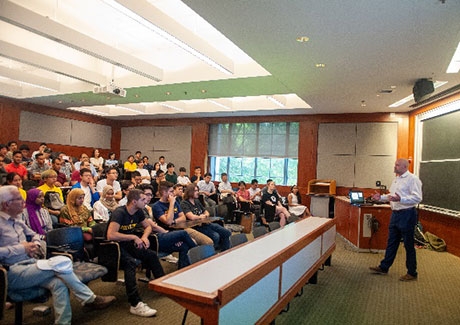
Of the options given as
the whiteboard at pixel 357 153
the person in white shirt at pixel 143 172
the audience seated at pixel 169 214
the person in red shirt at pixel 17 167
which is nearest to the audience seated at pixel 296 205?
the whiteboard at pixel 357 153

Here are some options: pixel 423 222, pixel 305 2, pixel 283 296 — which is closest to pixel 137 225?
pixel 283 296

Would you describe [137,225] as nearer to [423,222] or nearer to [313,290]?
[313,290]

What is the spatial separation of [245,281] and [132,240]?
5.93 feet

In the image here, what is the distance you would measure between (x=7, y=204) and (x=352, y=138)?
9.20 meters

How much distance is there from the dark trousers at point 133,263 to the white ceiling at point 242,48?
8.79 feet

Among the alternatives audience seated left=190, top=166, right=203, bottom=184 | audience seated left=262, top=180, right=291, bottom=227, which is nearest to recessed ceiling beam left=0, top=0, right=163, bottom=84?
audience seated left=262, top=180, right=291, bottom=227

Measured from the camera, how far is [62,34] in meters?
5.04

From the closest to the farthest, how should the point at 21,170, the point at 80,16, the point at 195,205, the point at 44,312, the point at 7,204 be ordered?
1. the point at 7,204
2. the point at 44,312
3. the point at 195,205
4. the point at 80,16
5. the point at 21,170

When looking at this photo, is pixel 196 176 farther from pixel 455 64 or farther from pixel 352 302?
pixel 455 64

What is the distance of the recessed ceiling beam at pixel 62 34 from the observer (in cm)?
445

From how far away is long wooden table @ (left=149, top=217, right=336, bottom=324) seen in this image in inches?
73.9

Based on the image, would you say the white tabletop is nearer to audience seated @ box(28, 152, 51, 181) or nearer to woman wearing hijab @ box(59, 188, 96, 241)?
woman wearing hijab @ box(59, 188, 96, 241)

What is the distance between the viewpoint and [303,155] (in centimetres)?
1077

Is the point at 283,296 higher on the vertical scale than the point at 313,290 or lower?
higher
